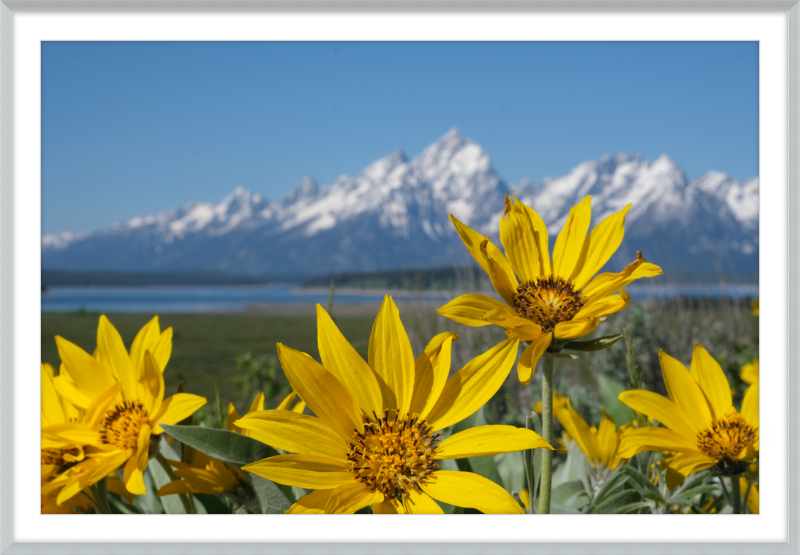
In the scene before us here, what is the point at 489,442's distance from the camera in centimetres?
74

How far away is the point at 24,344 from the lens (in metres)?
1.21

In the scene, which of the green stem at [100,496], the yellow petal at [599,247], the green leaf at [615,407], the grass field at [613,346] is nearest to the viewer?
the yellow petal at [599,247]

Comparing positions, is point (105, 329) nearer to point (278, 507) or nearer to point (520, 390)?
point (278, 507)

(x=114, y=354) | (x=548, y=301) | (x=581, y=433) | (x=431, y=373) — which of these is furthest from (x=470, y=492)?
(x=114, y=354)

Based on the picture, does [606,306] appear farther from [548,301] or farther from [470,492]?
[470,492]

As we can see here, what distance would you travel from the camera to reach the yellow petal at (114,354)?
3.50 feet

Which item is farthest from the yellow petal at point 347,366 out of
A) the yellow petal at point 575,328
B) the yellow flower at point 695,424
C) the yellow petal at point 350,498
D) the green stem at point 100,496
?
the green stem at point 100,496

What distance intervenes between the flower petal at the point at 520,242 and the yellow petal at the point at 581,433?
379 millimetres

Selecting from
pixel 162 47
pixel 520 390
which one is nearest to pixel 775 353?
pixel 162 47

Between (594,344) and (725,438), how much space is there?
0.53 metres

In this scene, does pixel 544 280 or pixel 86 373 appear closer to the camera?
pixel 544 280

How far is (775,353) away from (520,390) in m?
3.02

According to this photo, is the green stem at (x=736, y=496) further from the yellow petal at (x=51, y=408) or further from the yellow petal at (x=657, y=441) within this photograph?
the yellow petal at (x=51, y=408)

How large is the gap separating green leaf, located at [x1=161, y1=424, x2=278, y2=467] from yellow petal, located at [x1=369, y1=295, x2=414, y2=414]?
9.1 inches
